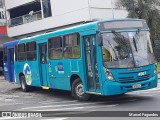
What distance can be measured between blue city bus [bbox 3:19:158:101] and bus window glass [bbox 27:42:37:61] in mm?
2686

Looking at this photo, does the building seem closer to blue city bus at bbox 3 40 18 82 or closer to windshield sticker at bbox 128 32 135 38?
blue city bus at bbox 3 40 18 82

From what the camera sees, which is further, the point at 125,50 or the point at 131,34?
the point at 131,34

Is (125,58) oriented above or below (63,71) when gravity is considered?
above

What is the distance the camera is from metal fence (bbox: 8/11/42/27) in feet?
135

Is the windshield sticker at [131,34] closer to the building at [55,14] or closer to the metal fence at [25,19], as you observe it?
the building at [55,14]

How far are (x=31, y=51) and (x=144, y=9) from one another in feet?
60.5

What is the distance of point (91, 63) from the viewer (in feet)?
44.5

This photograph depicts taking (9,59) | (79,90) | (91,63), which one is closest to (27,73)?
(9,59)

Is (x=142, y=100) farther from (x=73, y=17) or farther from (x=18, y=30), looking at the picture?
(x=18, y=30)

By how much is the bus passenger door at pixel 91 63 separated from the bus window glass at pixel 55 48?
2077 mm

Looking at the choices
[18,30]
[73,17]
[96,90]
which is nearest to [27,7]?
[18,30]

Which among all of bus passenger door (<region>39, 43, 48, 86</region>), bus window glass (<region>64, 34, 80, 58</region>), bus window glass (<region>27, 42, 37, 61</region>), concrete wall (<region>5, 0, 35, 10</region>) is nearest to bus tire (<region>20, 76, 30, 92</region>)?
bus window glass (<region>27, 42, 37, 61</region>)

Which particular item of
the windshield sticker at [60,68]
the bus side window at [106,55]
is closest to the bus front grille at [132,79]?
the bus side window at [106,55]

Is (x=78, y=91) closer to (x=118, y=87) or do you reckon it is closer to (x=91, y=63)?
(x=91, y=63)
